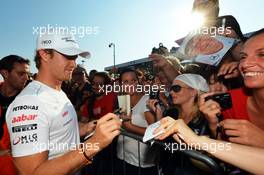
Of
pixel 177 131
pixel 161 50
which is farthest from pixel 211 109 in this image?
pixel 161 50

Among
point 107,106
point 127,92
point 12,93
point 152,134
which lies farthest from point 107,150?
point 152,134

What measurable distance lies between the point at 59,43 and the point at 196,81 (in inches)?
77.9

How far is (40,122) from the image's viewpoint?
2283mm

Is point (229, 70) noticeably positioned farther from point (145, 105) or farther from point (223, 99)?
point (145, 105)

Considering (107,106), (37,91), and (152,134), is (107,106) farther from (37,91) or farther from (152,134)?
(152,134)

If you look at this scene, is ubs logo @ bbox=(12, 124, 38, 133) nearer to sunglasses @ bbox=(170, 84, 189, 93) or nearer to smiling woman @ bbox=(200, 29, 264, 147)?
smiling woman @ bbox=(200, 29, 264, 147)

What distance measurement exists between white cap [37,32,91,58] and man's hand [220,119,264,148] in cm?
173

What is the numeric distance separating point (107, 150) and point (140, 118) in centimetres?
142

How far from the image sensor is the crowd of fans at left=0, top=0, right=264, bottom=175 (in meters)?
2.09

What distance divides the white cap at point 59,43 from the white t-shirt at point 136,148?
5.19 feet

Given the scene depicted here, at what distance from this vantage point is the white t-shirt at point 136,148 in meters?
4.00

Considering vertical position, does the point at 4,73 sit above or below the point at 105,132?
below

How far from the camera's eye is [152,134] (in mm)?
1882

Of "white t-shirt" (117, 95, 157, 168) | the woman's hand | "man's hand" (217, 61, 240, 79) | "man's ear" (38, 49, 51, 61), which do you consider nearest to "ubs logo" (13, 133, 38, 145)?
"man's ear" (38, 49, 51, 61)
